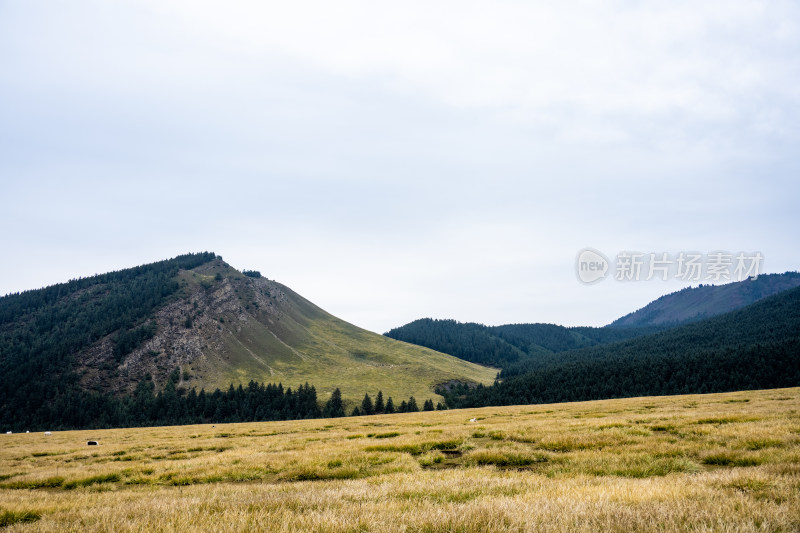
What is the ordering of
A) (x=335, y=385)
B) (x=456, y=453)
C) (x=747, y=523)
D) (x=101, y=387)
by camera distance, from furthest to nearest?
1. (x=335, y=385)
2. (x=101, y=387)
3. (x=456, y=453)
4. (x=747, y=523)

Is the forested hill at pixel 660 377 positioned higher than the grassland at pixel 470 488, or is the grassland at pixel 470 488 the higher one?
the grassland at pixel 470 488

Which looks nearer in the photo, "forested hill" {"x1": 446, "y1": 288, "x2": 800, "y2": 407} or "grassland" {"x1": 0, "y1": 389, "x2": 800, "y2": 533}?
"grassland" {"x1": 0, "y1": 389, "x2": 800, "y2": 533}

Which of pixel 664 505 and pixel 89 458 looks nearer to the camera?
pixel 664 505

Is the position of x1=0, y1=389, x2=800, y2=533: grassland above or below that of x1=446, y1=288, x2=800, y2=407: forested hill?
above

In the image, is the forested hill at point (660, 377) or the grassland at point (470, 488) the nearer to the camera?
the grassland at point (470, 488)

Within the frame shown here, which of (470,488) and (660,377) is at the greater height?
(470,488)

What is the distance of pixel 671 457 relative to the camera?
10.1m

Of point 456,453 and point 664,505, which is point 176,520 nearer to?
point 664,505

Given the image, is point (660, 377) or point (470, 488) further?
point (660, 377)

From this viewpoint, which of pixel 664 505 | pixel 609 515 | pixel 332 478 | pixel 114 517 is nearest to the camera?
pixel 609 515

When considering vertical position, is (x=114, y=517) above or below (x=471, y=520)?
below

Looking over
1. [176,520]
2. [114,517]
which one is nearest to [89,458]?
[114,517]

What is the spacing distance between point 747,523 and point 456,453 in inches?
409

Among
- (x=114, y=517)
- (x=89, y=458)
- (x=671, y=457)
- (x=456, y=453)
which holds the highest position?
(x=114, y=517)
